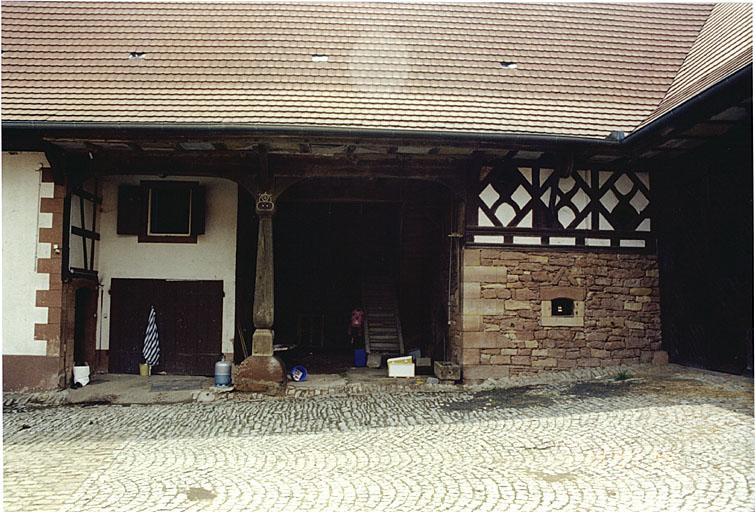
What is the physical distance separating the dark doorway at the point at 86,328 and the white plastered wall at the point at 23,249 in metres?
1.38

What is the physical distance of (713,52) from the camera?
991 centimetres

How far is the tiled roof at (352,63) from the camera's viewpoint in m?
9.47

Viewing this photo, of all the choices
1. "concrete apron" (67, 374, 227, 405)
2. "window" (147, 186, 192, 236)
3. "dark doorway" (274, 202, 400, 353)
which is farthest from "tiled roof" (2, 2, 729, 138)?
"dark doorway" (274, 202, 400, 353)

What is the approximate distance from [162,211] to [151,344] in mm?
2447

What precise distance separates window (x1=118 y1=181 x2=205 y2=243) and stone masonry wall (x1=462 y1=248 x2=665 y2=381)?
5053 mm

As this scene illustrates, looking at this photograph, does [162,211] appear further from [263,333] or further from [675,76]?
[675,76]

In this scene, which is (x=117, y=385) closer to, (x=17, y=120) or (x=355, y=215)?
(x=17, y=120)

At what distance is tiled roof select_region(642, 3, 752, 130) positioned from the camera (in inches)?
337

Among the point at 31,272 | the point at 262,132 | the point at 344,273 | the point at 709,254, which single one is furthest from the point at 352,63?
the point at 344,273

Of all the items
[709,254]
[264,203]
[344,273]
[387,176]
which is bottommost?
[344,273]

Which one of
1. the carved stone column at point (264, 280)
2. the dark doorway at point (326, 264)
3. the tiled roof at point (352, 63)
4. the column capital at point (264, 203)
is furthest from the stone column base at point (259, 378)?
the dark doorway at point (326, 264)

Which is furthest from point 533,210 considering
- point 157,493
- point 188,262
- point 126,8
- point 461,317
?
point 126,8

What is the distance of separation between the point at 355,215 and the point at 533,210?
716cm

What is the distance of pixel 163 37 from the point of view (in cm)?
1129
